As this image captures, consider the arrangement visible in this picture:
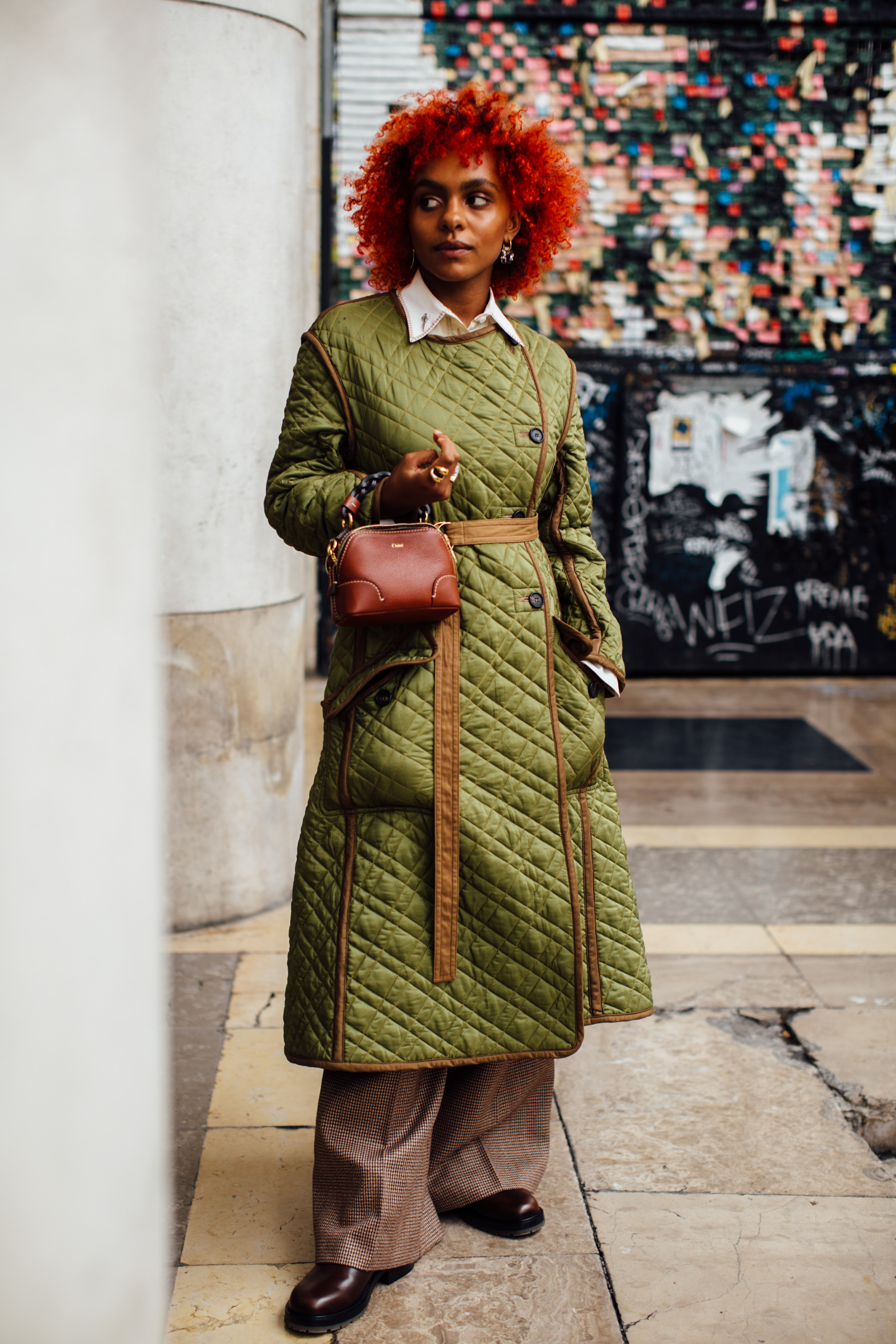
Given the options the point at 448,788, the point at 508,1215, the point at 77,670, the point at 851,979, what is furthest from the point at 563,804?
the point at 851,979

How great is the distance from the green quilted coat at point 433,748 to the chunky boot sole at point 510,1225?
1.29 feet

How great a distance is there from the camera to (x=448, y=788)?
220 centimetres

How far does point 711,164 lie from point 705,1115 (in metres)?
6.69

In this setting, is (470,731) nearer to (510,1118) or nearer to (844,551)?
(510,1118)

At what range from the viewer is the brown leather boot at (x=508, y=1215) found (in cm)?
247

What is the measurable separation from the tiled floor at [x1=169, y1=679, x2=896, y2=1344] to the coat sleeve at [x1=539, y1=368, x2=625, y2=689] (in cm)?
104

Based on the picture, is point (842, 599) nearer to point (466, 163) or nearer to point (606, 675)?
point (606, 675)

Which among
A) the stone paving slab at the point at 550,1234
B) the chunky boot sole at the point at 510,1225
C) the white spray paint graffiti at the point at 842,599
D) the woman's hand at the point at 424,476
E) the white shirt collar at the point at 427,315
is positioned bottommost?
the stone paving slab at the point at 550,1234

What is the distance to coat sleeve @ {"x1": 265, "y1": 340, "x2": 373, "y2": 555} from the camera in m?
2.20

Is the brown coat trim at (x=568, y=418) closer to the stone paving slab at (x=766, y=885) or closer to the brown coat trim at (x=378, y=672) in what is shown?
the brown coat trim at (x=378, y=672)

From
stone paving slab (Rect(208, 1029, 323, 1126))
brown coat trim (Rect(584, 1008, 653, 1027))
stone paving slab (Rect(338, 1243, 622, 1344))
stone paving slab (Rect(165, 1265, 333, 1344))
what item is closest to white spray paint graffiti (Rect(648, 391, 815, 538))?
stone paving slab (Rect(208, 1029, 323, 1126))

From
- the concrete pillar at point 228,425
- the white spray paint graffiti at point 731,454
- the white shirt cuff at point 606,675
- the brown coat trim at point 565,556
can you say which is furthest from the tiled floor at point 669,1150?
the white spray paint graffiti at point 731,454

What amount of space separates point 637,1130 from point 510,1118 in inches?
18.3

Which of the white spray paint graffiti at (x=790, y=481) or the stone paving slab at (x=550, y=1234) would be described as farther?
the white spray paint graffiti at (x=790, y=481)
